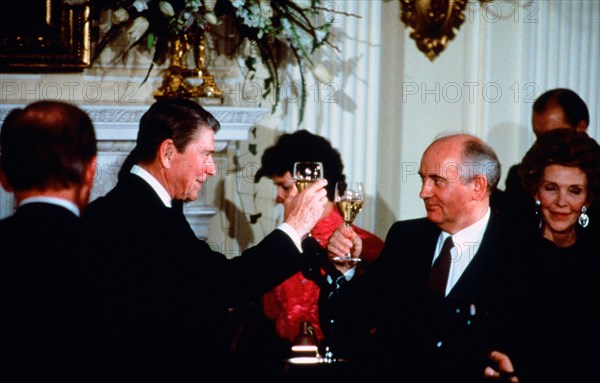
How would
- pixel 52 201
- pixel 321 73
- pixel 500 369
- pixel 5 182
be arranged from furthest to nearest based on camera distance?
pixel 321 73, pixel 500 369, pixel 5 182, pixel 52 201

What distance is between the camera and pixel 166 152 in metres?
2.81

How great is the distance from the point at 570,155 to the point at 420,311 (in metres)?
1.34

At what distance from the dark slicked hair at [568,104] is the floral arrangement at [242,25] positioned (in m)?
1.11

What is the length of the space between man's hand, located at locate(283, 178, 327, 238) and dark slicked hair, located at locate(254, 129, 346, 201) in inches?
45.9

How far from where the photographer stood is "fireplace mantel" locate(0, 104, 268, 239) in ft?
13.1

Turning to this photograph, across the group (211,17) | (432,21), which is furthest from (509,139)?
(211,17)

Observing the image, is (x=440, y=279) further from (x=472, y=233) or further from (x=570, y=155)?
(x=570, y=155)

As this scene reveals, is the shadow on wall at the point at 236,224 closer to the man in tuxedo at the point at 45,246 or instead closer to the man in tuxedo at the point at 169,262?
the man in tuxedo at the point at 169,262

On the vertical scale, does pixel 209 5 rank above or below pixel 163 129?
above

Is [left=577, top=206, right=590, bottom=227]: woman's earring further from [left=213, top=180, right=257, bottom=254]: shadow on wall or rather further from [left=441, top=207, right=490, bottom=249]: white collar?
[left=213, top=180, right=257, bottom=254]: shadow on wall

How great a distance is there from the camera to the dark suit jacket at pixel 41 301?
Answer: 5.83ft

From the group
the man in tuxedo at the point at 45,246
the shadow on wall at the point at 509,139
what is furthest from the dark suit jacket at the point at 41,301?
the shadow on wall at the point at 509,139

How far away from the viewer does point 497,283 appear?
9.45ft

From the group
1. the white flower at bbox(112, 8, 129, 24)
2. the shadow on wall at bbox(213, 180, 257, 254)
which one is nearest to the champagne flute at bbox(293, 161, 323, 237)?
the white flower at bbox(112, 8, 129, 24)
